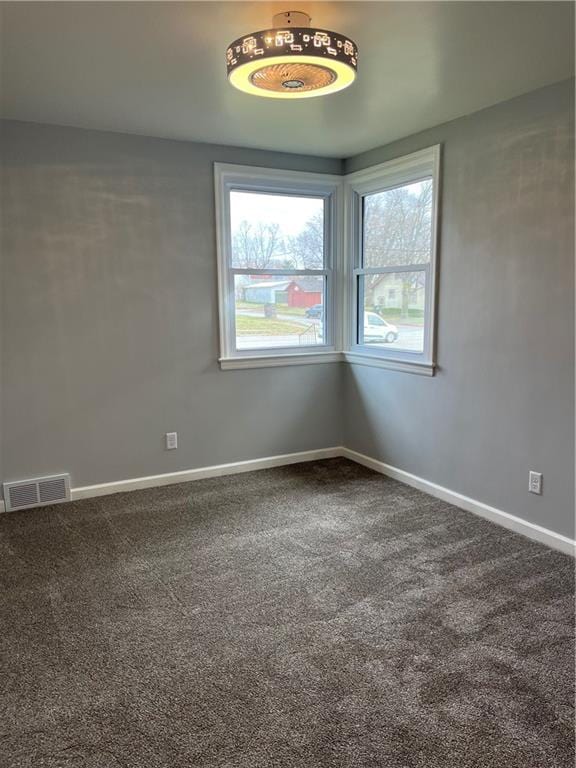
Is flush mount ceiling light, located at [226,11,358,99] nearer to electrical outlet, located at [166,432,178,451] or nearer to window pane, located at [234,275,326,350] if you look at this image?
window pane, located at [234,275,326,350]

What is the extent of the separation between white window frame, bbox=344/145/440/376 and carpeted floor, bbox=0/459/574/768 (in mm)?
1105

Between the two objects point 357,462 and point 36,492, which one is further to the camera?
point 357,462

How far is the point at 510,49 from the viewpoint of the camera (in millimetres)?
2375

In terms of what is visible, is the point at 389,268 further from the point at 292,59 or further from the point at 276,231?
the point at 292,59

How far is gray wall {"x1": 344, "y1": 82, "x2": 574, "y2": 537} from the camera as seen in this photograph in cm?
286

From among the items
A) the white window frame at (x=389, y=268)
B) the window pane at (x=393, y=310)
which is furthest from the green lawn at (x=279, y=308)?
the window pane at (x=393, y=310)

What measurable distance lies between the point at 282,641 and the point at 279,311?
8.94ft

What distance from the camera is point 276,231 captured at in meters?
4.31

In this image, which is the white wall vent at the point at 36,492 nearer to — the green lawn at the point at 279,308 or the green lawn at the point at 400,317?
the green lawn at the point at 279,308

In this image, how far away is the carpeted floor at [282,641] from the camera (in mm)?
1730

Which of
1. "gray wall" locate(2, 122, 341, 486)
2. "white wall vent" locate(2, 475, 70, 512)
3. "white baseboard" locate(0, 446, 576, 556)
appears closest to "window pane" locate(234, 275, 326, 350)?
"gray wall" locate(2, 122, 341, 486)

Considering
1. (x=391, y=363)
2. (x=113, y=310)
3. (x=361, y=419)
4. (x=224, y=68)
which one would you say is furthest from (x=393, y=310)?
(x=224, y=68)

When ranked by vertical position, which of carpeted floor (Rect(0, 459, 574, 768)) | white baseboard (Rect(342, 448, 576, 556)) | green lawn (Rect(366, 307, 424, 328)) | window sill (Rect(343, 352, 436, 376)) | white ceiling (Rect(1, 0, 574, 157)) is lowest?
carpeted floor (Rect(0, 459, 574, 768))

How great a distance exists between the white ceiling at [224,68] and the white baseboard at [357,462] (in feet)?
7.81
